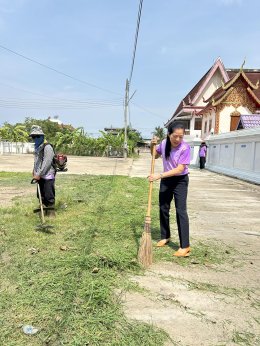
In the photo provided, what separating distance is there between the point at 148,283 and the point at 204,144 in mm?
18937

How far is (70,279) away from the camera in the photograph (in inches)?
135

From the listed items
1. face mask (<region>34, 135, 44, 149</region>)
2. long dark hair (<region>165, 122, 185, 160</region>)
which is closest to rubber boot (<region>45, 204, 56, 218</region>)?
face mask (<region>34, 135, 44, 149</region>)

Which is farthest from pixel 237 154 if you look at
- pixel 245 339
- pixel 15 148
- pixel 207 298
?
pixel 15 148

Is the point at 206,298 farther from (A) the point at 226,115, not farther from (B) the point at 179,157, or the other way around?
(A) the point at 226,115

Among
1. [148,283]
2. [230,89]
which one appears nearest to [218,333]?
[148,283]

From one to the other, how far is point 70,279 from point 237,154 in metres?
14.4

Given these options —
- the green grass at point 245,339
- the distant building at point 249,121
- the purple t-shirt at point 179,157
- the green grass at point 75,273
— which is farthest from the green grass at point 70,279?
the distant building at point 249,121

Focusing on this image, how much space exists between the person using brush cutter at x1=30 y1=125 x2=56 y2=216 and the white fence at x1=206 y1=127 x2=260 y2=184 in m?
9.60

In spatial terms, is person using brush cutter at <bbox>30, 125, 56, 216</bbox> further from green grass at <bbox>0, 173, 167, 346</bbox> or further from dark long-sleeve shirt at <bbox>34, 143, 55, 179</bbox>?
green grass at <bbox>0, 173, 167, 346</bbox>

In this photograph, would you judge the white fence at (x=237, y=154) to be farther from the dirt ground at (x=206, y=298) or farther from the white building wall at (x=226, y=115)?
the dirt ground at (x=206, y=298)

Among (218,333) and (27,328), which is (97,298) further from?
(218,333)

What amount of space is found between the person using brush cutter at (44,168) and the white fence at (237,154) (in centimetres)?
960

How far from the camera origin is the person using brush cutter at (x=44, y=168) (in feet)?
19.4

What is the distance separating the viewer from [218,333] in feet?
8.89
